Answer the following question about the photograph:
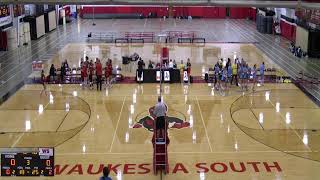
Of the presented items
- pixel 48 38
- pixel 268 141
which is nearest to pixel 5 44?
pixel 48 38

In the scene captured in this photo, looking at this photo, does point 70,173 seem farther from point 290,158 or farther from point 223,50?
point 223,50

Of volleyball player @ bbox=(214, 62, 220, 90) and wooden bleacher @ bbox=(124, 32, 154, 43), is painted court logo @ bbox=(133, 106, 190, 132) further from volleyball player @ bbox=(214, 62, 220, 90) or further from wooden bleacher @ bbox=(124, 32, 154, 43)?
wooden bleacher @ bbox=(124, 32, 154, 43)

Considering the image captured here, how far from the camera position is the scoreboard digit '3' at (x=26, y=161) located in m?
12.3

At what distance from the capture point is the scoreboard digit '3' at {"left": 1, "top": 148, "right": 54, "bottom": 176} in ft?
40.3

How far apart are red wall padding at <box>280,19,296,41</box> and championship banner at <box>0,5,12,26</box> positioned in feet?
80.3

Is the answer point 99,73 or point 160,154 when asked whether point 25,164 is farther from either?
point 99,73

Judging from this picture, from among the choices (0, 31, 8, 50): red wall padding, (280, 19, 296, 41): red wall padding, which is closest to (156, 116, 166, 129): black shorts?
(0, 31, 8, 50): red wall padding

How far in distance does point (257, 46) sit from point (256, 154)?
25666mm

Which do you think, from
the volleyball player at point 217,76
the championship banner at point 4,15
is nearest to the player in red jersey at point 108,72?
the volleyball player at point 217,76

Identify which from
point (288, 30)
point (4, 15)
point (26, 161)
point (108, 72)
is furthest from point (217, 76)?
point (288, 30)

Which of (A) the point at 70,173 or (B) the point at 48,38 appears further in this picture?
(B) the point at 48,38

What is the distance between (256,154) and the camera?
55.8ft

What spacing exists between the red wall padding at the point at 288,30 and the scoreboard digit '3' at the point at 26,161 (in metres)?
34.3

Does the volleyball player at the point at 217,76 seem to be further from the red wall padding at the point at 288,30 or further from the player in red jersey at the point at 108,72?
the red wall padding at the point at 288,30
